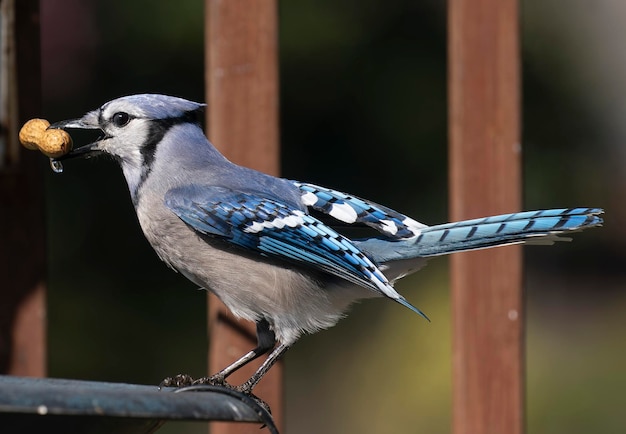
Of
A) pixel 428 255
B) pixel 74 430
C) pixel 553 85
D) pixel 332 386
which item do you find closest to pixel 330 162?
pixel 332 386

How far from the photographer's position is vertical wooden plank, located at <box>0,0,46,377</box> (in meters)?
2.17

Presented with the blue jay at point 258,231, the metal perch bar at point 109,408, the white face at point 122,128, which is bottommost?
the metal perch bar at point 109,408

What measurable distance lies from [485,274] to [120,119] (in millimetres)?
722

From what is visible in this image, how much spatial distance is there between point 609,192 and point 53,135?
3.36 m

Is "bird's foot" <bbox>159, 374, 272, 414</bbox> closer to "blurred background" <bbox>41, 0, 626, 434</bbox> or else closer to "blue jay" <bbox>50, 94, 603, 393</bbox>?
"blue jay" <bbox>50, 94, 603, 393</bbox>

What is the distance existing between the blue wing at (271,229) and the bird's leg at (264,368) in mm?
161

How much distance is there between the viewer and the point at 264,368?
6.35ft

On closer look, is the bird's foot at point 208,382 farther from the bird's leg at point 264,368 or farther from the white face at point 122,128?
the white face at point 122,128

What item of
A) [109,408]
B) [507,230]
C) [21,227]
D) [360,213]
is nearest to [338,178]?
[21,227]

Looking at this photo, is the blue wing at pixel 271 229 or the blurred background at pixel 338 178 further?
the blurred background at pixel 338 178

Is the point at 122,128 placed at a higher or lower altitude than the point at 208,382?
higher

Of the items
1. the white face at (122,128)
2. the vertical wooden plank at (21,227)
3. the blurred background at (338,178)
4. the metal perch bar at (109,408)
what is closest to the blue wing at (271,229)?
the white face at (122,128)

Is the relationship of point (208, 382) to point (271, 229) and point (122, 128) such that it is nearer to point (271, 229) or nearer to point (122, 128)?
point (271, 229)

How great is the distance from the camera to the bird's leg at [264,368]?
191cm
